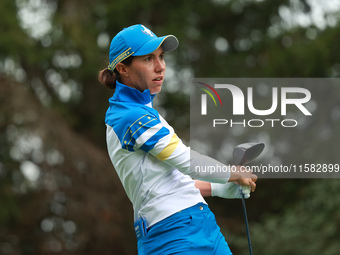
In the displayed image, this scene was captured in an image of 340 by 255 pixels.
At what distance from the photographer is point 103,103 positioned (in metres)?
11.3

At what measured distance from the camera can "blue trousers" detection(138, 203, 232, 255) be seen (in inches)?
114

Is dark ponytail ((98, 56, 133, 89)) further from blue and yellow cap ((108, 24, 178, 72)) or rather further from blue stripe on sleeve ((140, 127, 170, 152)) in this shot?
blue stripe on sleeve ((140, 127, 170, 152))

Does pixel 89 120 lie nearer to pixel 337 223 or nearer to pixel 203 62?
pixel 203 62

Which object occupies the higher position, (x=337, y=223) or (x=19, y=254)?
(x=337, y=223)

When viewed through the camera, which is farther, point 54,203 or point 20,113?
point 54,203

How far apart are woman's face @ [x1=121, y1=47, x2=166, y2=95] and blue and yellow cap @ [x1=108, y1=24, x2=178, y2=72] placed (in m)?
0.05

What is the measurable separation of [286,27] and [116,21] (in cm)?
277

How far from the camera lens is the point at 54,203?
34.7ft

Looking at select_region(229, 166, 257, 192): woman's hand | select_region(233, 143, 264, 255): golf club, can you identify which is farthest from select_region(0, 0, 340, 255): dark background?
select_region(229, 166, 257, 192): woman's hand

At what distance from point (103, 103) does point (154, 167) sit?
8360mm

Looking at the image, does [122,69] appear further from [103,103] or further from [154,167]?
[103,103]

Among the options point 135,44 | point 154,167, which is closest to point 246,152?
point 154,167

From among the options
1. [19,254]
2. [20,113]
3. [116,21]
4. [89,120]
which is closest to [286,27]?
[116,21]

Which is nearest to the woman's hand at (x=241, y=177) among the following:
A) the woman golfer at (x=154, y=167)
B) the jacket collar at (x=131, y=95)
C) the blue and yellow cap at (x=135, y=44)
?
the woman golfer at (x=154, y=167)
